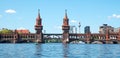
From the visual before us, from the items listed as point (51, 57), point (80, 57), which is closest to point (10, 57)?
point (51, 57)

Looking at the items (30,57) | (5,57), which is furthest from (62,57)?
(5,57)

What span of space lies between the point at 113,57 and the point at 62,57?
26.3 feet

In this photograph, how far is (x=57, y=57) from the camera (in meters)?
62.2

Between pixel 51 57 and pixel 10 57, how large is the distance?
21.6 feet

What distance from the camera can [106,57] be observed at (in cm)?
6212

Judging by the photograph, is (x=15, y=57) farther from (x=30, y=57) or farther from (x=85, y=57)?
(x=85, y=57)

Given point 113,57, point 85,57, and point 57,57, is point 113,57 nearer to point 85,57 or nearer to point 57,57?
point 85,57

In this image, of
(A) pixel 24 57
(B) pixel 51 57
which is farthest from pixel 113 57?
(A) pixel 24 57

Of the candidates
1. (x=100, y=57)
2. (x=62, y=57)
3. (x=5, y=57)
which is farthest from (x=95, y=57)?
(x=5, y=57)

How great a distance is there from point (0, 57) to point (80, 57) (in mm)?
12450

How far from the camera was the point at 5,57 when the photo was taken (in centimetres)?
6038

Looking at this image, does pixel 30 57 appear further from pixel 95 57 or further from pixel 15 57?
pixel 95 57

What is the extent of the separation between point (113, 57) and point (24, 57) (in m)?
13.9

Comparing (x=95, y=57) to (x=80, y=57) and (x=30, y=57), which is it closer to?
(x=80, y=57)
